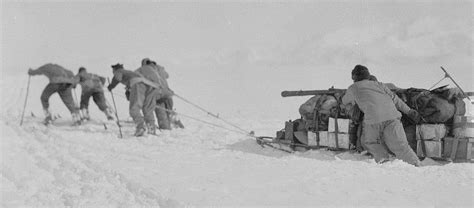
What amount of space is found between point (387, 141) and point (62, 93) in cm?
939

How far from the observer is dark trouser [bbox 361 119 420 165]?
6.23 m

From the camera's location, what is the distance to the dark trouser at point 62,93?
1297 centimetres

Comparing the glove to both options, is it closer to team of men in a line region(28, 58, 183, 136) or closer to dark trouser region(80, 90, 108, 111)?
team of men in a line region(28, 58, 183, 136)

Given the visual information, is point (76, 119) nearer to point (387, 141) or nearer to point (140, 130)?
point (140, 130)

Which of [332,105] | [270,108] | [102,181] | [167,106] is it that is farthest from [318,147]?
[270,108]

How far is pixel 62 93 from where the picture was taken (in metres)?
13.2

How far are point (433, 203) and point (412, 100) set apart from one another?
10.5ft

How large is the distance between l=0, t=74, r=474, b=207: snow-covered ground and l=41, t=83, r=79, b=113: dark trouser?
4850mm

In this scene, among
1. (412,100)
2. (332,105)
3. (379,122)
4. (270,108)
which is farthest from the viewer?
(270,108)

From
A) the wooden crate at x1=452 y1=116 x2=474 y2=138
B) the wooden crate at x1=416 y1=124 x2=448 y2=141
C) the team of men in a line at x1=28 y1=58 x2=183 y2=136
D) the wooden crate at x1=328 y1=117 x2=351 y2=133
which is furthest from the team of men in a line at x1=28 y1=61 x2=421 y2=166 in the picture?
the wooden crate at x1=452 y1=116 x2=474 y2=138

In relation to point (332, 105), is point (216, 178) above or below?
below

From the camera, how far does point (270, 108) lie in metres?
18.7

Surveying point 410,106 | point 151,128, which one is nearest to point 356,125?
point 410,106

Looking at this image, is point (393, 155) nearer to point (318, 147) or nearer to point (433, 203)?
point (318, 147)
